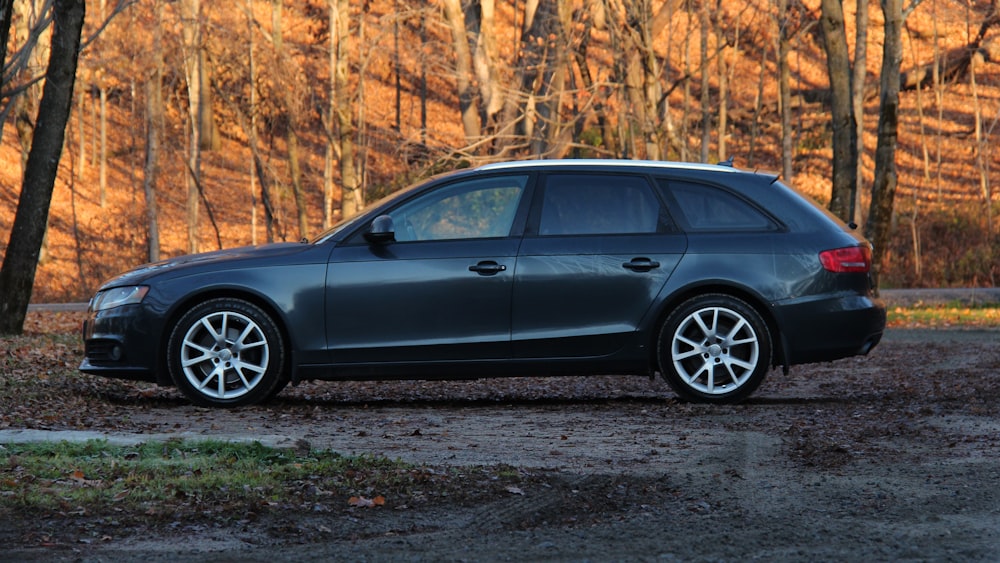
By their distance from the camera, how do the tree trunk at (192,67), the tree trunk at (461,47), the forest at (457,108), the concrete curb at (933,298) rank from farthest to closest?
the tree trunk at (192,67) < the tree trunk at (461,47) < the concrete curb at (933,298) < the forest at (457,108)

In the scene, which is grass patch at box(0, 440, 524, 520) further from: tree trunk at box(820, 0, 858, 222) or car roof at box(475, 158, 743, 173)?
tree trunk at box(820, 0, 858, 222)

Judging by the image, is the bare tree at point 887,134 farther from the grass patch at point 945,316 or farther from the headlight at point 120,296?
the headlight at point 120,296

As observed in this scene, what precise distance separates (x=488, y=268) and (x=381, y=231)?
2.50ft

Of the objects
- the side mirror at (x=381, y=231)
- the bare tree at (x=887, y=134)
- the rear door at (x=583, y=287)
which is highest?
the bare tree at (x=887, y=134)

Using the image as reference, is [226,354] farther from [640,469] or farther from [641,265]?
[640,469]

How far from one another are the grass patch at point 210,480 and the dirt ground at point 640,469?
7.9 inches

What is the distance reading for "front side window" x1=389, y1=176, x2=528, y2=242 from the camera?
8977 millimetres

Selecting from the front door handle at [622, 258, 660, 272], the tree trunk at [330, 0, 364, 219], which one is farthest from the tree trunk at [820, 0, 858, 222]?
the front door handle at [622, 258, 660, 272]

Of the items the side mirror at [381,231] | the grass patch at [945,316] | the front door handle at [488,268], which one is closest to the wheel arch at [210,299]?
the side mirror at [381,231]

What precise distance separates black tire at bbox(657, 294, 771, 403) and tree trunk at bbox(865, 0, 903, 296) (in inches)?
477

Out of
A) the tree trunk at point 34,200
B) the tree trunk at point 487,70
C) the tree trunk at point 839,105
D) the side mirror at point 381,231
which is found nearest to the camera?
the side mirror at point 381,231

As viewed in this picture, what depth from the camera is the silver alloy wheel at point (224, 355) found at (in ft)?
29.0

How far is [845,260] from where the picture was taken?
9.03 m

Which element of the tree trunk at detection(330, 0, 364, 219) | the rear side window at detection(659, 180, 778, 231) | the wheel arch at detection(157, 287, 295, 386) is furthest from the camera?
the tree trunk at detection(330, 0, 364, 219)
